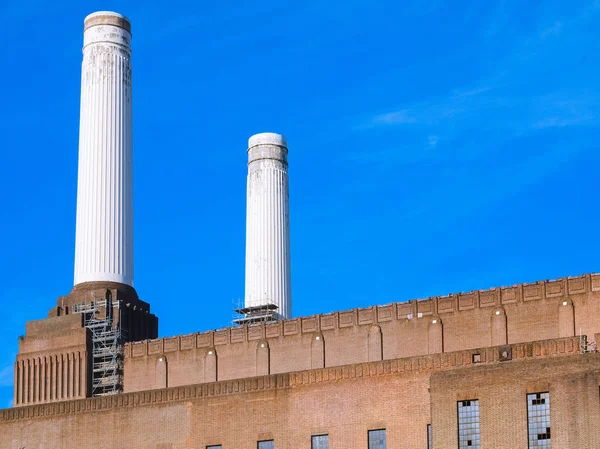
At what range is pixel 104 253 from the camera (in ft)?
260

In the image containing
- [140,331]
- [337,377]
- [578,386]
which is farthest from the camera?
[140,331]

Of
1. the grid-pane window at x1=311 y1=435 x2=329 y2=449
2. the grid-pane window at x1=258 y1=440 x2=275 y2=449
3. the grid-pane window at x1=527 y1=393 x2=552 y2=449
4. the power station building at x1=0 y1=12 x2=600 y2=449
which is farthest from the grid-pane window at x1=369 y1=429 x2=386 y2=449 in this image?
the grid-pane window at x1=527 y1=393 x2=552 y2=449

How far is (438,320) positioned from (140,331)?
64.5 feet

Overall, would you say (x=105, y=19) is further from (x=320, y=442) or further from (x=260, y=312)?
(x=320, y=442)

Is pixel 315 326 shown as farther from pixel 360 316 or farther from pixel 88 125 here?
pixel 88 125

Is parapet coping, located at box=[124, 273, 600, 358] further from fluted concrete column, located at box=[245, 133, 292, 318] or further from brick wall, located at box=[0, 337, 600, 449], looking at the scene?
fluted concrete column, located at box=[245, 133, 292, 318]

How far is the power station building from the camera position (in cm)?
5138

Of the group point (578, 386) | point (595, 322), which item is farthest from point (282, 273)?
point (578, 386)

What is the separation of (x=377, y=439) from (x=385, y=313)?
13.0 m

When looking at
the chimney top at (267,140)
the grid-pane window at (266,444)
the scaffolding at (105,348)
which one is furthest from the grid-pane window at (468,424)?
the chimney top at (267,140)

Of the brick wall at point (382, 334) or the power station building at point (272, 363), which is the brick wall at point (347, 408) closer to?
the power station building at point (272, 363)

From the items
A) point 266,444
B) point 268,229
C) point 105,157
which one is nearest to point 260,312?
point 268,229

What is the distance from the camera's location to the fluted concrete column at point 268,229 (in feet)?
310

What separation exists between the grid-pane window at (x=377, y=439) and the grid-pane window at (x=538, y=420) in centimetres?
829
